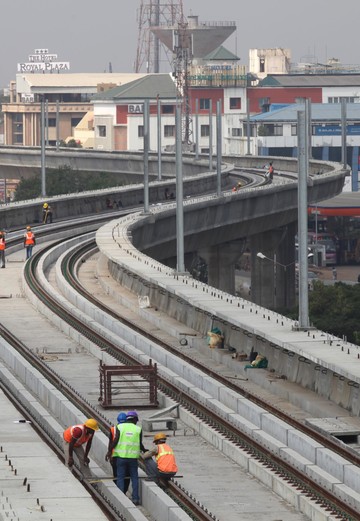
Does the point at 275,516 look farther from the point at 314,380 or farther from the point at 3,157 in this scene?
the point at 3,157

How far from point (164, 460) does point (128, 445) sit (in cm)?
90

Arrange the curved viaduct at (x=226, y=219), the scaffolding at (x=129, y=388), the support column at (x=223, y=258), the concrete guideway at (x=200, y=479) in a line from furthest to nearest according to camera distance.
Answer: the support column at (x=223, y=258)
the curved viaduct at (x=226, y=219)
the scaffolding at (x=129, y=388)
the concrete guideway at (x=200, y=479)

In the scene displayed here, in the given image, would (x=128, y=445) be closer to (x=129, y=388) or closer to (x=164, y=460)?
(x=164, y=460)

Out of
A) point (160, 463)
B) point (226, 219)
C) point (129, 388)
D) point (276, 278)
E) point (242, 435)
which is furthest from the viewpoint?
point (276, 278)

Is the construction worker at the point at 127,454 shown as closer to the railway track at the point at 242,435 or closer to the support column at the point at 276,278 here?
the railway track at the point at 242,435

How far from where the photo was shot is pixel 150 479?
25078 millimetres

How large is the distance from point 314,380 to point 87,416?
5582 mm

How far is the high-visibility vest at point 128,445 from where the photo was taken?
24.4m

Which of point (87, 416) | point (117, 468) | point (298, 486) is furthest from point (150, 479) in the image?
point (87, 416)

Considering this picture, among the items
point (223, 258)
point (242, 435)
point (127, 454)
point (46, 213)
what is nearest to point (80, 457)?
point (127, 454)

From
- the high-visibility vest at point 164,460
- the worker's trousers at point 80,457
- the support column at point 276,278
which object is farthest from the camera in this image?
the support column at point 276,278

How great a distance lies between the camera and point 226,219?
87.9m

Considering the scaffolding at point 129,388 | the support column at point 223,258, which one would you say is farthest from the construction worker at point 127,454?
the support column at point 223,258

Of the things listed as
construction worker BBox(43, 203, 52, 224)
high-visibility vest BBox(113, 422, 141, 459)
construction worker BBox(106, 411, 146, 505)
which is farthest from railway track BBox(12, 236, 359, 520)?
construction worker BBox(43, 203, 52, 224)
